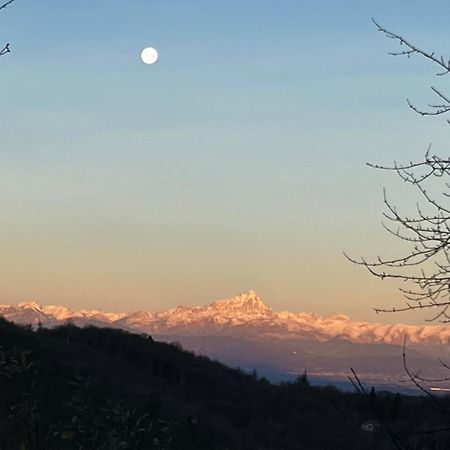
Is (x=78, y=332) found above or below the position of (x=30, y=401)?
above

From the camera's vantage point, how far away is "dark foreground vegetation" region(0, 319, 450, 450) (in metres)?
22.5

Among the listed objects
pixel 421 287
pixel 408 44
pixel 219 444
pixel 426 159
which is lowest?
pixel 219 444

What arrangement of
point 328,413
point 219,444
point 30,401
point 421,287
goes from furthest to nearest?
point 328,413 → point 219,444 → point 30,401 → point 421,287

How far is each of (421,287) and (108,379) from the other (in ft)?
68.7

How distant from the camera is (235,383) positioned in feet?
111

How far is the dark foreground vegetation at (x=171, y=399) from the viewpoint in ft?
73.9

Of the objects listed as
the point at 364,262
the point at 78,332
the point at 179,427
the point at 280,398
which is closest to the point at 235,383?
the point at 280,398

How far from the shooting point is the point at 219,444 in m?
24.1

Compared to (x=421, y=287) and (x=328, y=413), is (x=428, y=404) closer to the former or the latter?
(x=328, y=413)

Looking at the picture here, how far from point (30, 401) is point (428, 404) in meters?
21.2

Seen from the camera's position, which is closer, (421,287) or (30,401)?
(421,287)

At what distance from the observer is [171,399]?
1088 inches

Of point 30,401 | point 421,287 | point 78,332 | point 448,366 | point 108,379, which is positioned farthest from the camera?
point 78,332

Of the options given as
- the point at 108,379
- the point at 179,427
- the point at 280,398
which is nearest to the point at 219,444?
the point at 179,427
